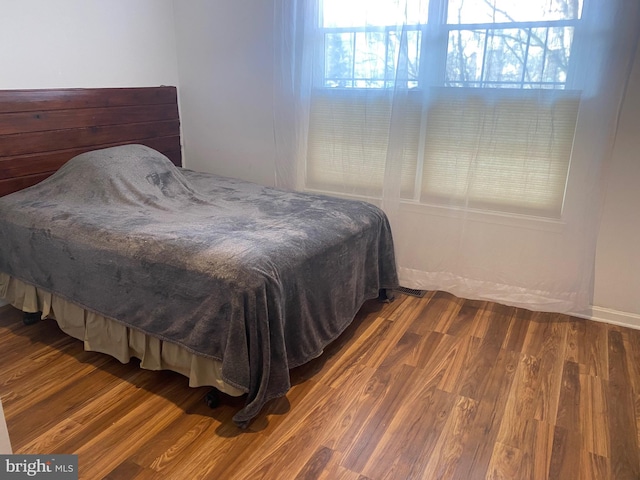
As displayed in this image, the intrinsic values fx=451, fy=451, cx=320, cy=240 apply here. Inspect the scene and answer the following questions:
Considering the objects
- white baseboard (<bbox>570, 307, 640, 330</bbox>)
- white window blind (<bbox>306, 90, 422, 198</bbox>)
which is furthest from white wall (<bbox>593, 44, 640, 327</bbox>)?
white window blind (<bbox>306, 90, 422, 198</bbox>)

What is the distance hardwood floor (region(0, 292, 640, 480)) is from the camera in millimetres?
1591

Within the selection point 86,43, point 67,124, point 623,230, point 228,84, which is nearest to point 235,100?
point 228,84

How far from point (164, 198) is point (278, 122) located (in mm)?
966

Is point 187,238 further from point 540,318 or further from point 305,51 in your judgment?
point 540,318

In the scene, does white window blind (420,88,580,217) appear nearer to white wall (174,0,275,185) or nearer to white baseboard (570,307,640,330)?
white baseboard (570,307,640,330)

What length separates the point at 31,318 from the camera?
8.08 ft

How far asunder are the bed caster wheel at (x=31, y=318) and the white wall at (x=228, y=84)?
1622 mm

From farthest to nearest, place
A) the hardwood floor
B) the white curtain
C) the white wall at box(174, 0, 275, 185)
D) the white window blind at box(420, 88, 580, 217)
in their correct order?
1. the white wall at box(174, 0, 275, 185)
2. the white window blind at box(420, 88, 580, 217)
3. the white curtain
4. the hardwood floor

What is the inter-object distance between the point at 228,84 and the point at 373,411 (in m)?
2.50

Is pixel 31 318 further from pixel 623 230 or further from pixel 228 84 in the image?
pixel 623 230

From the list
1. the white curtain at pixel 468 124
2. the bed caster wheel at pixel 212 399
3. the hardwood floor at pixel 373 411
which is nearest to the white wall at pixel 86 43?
the white curtain at pixel 468 124

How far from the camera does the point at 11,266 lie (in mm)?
2379

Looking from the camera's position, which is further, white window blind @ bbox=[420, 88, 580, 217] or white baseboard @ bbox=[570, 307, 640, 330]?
white baseboard @ bbox=[570, 307, 640, 330]

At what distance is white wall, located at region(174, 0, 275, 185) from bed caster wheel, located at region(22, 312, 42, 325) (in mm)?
1622
